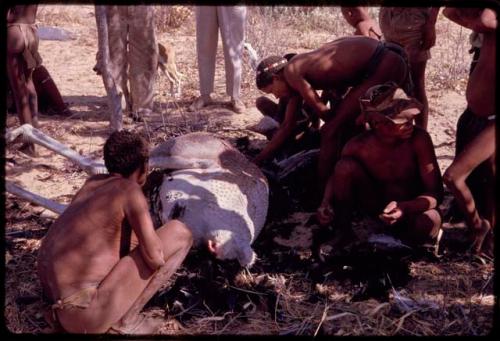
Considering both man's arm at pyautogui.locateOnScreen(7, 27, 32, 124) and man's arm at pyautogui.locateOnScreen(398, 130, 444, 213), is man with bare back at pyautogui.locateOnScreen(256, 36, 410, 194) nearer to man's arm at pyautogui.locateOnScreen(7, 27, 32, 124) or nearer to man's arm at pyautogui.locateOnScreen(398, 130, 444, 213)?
man's arm at pyautogui.locateOnScreen(398, 130, 444, 213)

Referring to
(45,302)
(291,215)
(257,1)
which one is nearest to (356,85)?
(291,215)

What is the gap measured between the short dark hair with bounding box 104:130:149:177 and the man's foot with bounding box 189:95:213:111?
3.41m

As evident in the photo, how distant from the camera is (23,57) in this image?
5.09 metres

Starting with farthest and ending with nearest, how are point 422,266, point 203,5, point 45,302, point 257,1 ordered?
point 257,1 → point 203,5 → point 422,266 → point 45,302

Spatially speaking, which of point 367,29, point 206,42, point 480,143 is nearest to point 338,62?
point 367,29

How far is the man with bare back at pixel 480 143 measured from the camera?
11.4 ft

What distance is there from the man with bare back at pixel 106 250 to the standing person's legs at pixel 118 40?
9.99 feet

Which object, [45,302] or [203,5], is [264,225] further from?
[203,5]

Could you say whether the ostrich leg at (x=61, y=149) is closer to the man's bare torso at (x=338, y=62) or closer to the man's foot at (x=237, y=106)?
the man's bare torso at (x=338, y=62)

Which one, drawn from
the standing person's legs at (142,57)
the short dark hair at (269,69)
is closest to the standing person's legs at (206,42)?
the standing person's legs at (142,57)

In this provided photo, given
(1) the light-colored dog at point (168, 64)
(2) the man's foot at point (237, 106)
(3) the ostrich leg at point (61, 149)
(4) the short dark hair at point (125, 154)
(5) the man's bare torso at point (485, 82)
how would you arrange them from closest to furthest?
(4) the short dark hair at point (125, 154) < (5) the man's bare torso at point (485, 82) < (3) the ostrich leg at point (61, 149) < (2) the man's foot at point (237, 106) < (1) the light-colored dog at point (168, 64)

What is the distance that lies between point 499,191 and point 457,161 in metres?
0.49

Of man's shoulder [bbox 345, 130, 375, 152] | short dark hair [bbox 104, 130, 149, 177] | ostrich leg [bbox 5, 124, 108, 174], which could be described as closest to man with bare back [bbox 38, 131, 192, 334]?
short dark hair [bbox 104, 130, 149, 177]

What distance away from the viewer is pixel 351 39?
4340mm
